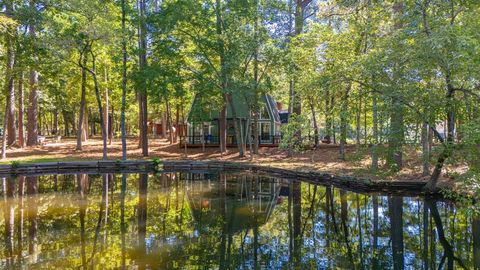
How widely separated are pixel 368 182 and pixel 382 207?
2.61 metres

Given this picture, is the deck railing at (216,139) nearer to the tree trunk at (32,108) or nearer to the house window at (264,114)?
the house window at (264,114)

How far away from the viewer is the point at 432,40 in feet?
29.0

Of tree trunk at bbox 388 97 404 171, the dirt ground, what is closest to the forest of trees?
tree trunk at bbox 388 97 404 171

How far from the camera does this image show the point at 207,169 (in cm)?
2081

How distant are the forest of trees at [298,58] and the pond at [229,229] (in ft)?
6.08

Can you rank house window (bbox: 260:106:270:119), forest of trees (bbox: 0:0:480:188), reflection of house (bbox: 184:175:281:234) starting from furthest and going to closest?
house window (bbox: 260:106:270:119) < forest of trees (bbox: 0:0:480:188) < reflection of house (bbox: 184:175:281:234)

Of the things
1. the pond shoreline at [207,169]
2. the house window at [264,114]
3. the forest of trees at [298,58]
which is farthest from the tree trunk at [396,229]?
the house window at [264,114]

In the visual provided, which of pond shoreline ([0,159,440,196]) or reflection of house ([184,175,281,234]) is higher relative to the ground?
pond shoreline ([0,159,440,196])

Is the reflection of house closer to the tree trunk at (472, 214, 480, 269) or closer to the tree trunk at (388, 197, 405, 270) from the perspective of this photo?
the tree trunk at (388, 197, 405, 270)

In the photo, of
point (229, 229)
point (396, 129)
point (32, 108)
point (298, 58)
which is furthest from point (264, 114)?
point (229, 229)

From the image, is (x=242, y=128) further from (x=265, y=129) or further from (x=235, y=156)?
(x=235, y=156)

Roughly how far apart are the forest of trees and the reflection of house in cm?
340

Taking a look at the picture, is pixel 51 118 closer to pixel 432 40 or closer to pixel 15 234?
pixel 15 234

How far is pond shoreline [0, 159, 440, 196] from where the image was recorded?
13664mm
